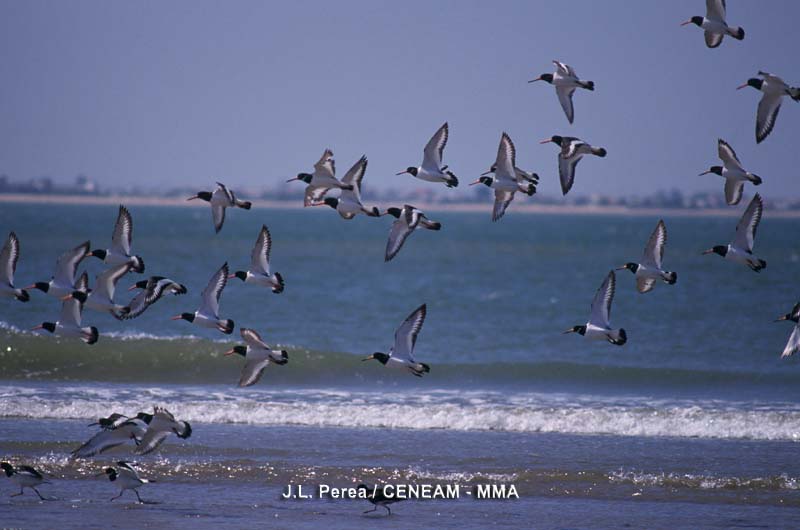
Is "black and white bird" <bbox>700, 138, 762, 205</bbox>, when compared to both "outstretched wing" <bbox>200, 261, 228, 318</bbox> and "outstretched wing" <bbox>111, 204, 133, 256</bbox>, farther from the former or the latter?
"outstretched wing" <bbox>111, 204, 133, 256</bbox>

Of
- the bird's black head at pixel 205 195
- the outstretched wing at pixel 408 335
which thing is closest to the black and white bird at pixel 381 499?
the outstretched wing at pixel 408 335

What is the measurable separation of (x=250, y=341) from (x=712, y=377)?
45.8 ft

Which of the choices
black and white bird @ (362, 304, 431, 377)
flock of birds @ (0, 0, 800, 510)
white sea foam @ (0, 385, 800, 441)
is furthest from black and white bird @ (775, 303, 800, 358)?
black and white bird @ (362, 304, 431, 377)

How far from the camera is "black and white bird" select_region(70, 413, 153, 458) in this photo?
15273 millimetres

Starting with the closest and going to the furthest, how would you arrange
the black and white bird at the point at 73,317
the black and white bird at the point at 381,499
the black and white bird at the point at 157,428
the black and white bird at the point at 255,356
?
the black and white bird at the point at 381,499 < the black and white bird at the point at 157,428 < the black and white bird at the point at 255,356 < the black and white bird at the point at 73,317

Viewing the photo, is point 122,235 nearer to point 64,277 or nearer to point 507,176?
point 64,277

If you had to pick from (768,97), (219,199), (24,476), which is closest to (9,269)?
(219,199)

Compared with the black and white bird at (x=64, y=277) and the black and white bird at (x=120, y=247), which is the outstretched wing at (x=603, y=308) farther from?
the black and white bird at (x=64, y=277)

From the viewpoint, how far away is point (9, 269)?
56.5 ft

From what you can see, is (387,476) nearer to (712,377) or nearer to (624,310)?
(712,377)

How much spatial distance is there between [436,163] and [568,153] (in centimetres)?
215

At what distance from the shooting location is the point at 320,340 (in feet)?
108

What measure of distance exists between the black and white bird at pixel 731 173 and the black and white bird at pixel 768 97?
1.62 ft

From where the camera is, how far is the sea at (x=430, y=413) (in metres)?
14.6
